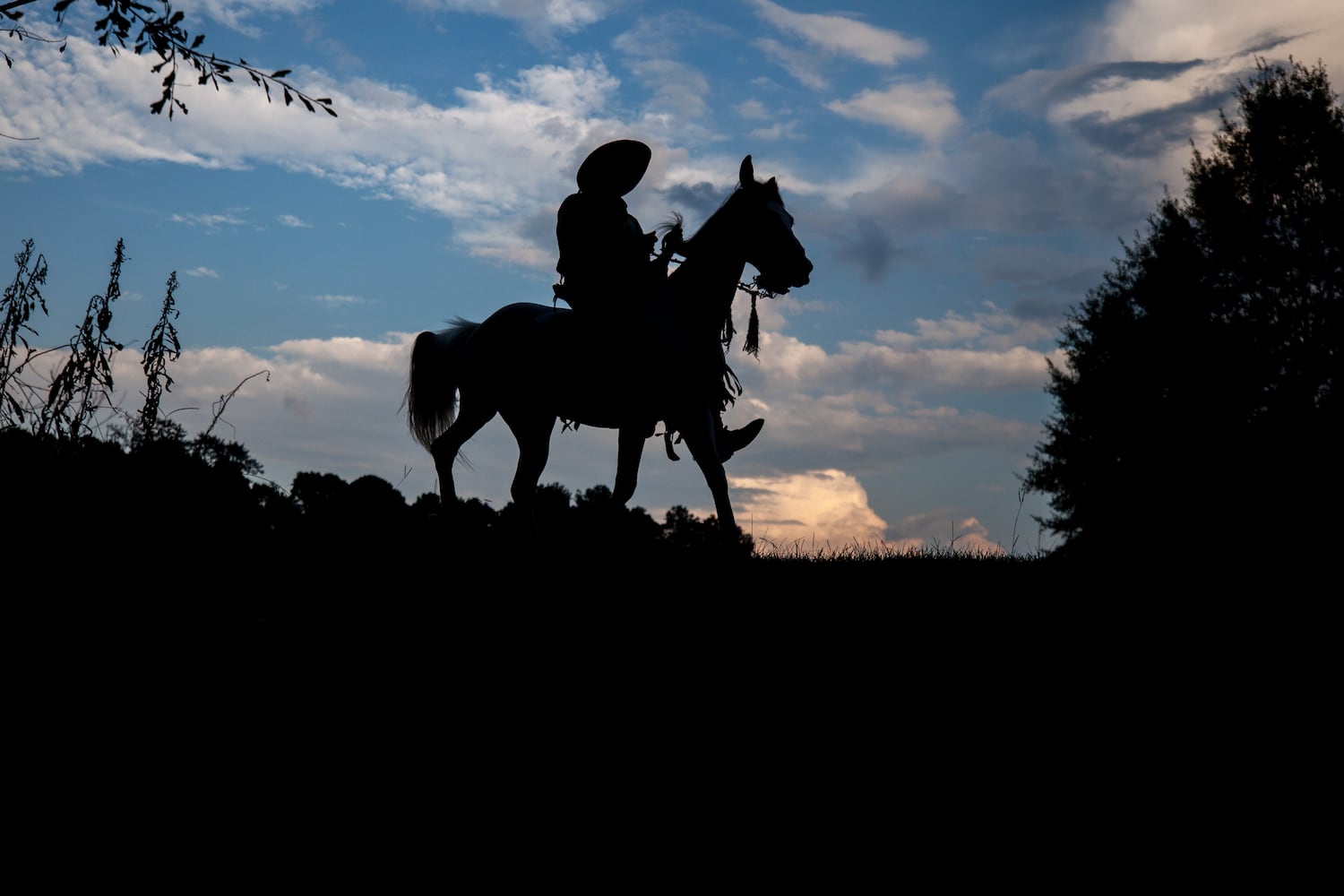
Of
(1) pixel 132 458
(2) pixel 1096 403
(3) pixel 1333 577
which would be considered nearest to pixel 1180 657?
(3) pixel 1333 577

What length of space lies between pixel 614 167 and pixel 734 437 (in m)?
2.80

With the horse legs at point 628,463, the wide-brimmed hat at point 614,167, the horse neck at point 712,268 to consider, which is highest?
the wide-brimmed hat at point 614,167

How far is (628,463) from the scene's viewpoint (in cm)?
926

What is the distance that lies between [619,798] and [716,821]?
39 cm

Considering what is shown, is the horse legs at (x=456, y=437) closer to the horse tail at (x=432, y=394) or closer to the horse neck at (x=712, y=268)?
the horse tail at (x=432, y=394)

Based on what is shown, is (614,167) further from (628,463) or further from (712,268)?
(628,463)

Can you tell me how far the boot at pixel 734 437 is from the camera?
30.0ft

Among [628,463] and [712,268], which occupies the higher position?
[712,268]

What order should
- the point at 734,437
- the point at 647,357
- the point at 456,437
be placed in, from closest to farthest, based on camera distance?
the point at 647,357 → the point at 734,437 → the point at 456,437

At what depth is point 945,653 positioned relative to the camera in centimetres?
516

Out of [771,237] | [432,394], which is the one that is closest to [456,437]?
[432,394]

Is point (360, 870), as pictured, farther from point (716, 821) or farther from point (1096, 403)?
point (1096, 403)

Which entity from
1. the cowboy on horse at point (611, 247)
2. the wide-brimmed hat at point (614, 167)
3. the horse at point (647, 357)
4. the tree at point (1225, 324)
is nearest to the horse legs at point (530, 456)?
the horse at point (647, 357)

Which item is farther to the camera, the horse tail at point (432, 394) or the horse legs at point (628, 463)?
the horse tail at point (432, 394)
